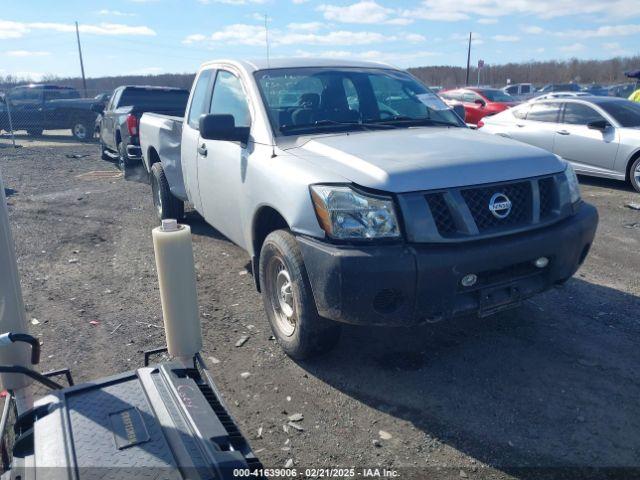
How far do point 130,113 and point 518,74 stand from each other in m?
64.7

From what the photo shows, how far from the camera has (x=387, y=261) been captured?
285 centimetres

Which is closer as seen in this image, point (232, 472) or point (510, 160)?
point (232, 472)

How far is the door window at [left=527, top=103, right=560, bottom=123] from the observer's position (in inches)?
394

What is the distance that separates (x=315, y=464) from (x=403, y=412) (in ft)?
2.09

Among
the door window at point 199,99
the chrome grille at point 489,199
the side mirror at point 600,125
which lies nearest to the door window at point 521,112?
the side mirror at point 600,125

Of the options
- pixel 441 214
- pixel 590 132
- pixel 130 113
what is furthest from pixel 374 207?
pixel 130 113

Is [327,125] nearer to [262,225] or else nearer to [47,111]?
[262,225]

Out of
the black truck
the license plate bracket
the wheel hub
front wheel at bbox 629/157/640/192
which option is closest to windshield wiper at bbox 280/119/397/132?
the wheel hub

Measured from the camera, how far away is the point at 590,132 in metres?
9.15

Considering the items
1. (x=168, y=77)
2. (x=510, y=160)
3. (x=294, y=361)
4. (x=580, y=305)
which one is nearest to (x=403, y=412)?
(x=294, y=361)

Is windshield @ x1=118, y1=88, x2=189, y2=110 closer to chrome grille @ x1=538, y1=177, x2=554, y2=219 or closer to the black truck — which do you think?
the black truck

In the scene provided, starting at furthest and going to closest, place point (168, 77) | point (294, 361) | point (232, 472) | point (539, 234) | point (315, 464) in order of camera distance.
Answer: point (168, 77) → point (294, 361) → point (539, 234) → point (315, 464) → point (232, 472)

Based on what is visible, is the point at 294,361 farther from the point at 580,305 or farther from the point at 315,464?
the point at 580,305

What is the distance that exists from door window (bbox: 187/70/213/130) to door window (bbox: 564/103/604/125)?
6.98 meters
